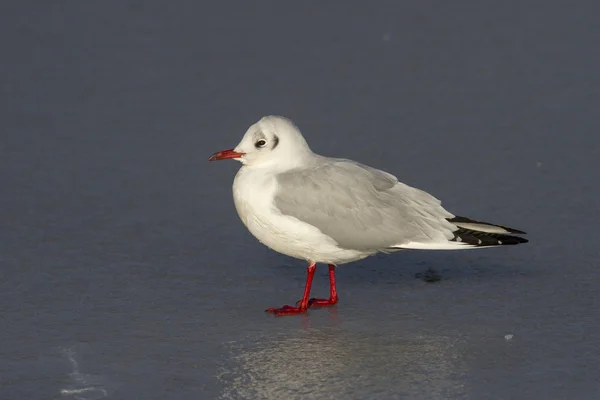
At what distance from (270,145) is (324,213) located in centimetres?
50

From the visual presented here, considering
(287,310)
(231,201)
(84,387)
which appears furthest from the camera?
(231,201)

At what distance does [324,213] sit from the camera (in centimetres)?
638

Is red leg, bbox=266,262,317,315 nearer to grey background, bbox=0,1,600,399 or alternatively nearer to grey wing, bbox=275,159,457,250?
grey background, bbox=0,1,600,399

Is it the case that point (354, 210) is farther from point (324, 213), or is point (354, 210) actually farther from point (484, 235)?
point (484, 235)

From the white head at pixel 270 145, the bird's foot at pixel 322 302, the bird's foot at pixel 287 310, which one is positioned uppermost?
the white head at pixel 270 145

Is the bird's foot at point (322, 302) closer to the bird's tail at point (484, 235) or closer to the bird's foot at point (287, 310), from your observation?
the bird's foot at point (287, 310)

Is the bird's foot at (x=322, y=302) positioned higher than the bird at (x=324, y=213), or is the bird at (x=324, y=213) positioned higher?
the bird at (x=324, y=213)

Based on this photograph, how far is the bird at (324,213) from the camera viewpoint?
20.9ft

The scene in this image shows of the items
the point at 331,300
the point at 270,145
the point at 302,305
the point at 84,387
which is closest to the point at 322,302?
the point at 331,300

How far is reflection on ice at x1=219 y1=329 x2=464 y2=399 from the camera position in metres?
5.09

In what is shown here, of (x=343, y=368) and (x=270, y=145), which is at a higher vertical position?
(x=270, y=145)

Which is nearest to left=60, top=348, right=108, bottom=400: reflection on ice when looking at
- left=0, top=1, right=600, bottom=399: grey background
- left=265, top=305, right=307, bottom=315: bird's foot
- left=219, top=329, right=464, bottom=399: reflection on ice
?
left=0, top=1, right=600, bottom=399: grey background

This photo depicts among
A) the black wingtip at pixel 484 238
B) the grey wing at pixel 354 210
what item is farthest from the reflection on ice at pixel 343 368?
the black wingtip at pixel 484 238

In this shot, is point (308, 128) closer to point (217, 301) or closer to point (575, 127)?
point (575, 127)
